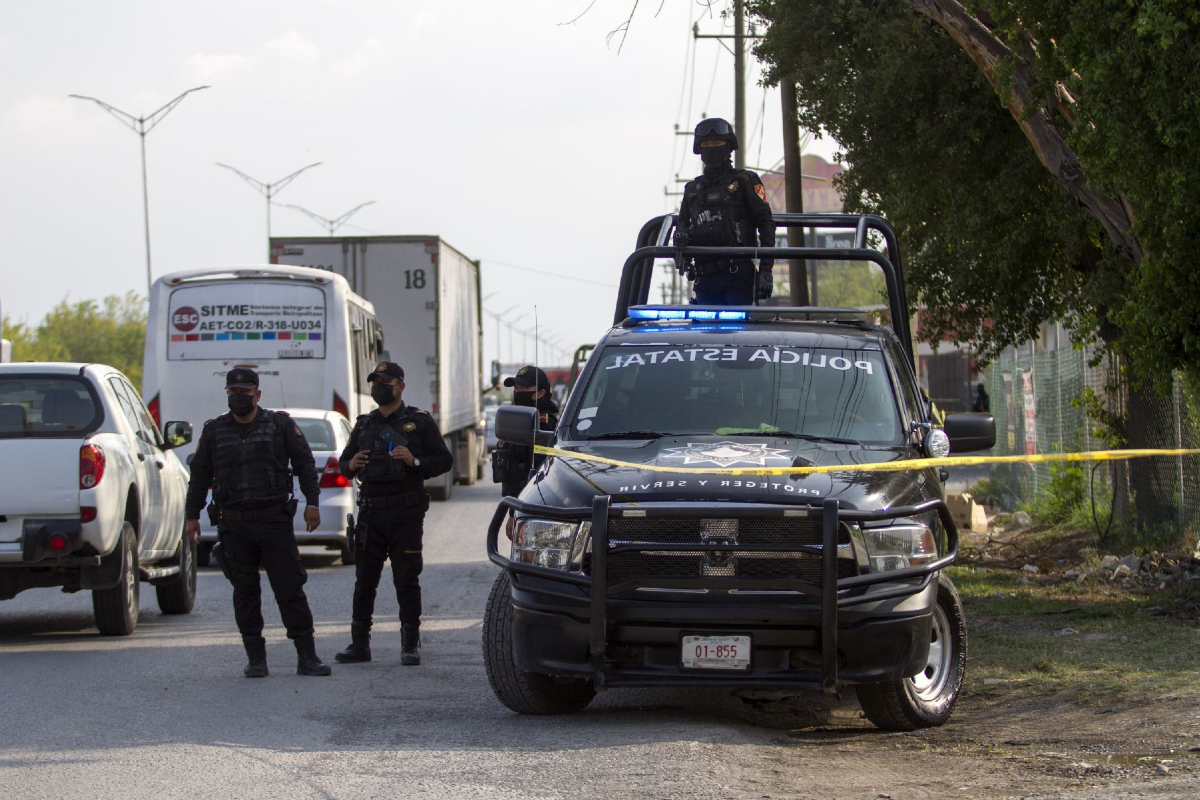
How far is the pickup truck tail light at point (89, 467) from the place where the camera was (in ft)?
35.1

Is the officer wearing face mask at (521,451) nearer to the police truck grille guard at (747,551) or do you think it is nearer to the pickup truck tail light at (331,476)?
the pickup truck tail light at (331,476)

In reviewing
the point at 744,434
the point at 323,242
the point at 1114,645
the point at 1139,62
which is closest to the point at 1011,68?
the point at 1139,62

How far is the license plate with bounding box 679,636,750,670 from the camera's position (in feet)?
22.2

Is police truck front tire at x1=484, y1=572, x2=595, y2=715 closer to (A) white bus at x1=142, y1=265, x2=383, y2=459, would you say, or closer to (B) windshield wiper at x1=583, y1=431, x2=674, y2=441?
(B) windshield wiper at x1=583, y1=431, x2=674, y2=441

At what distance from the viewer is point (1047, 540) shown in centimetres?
1711

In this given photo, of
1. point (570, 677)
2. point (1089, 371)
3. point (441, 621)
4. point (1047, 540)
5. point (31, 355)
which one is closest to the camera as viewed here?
point (570, 677)

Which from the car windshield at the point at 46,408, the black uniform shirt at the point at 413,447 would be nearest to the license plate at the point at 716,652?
the black uniform shirt at the point at 413,447

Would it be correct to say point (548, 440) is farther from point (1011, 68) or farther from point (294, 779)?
point (1011, 68)

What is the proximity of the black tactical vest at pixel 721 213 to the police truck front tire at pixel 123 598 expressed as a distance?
4.54 metres

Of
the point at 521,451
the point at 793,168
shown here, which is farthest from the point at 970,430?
the point at 793,168

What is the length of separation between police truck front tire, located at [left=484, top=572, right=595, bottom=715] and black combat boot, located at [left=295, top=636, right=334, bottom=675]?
2144 millimetres

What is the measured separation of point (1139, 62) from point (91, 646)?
798 cm

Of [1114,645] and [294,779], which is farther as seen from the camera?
[1114,645]

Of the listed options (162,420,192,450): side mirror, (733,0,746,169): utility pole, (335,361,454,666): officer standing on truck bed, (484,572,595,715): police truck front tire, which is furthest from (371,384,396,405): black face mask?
(733,0,746,169): utility pole
